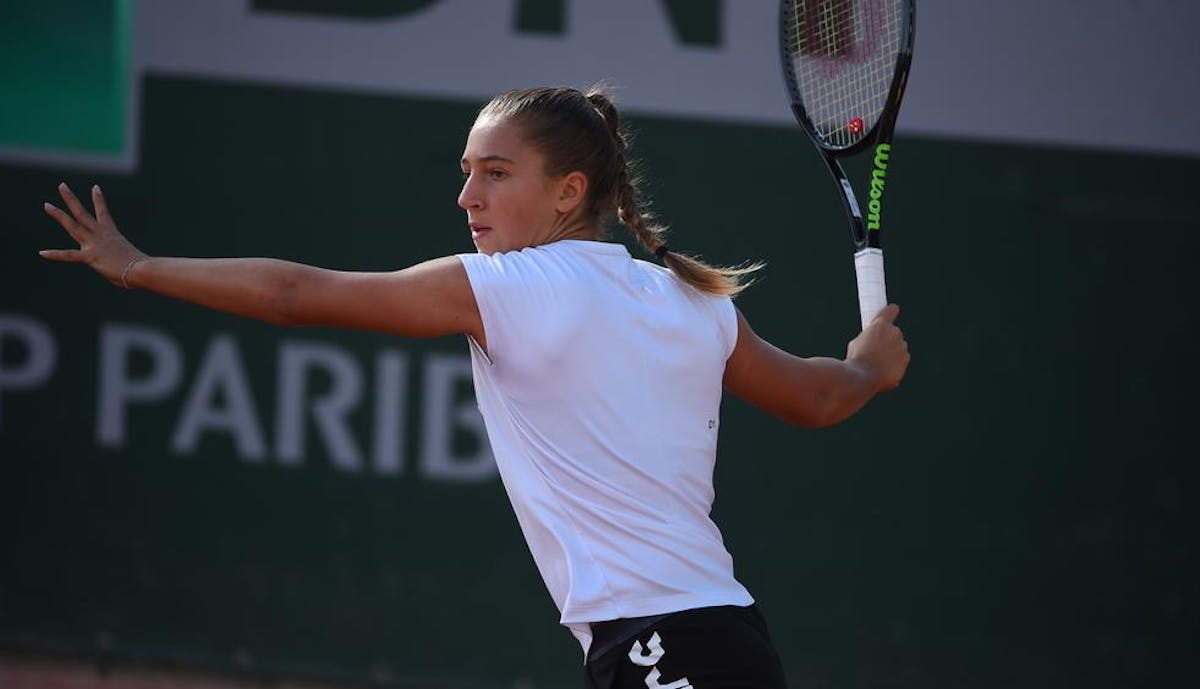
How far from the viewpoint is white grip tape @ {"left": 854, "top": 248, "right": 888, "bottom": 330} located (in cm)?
297

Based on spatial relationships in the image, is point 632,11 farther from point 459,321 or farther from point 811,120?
point 459,321

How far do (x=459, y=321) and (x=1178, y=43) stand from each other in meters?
3.21

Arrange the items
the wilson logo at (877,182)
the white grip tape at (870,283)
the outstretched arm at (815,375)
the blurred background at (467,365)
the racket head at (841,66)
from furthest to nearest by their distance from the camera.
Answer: the blurred background at (467,365)
the racket head at (841,66)
the wilson logo at (877,182)
the white grip tape at (870,283)
the outstretched arm at (815,375)

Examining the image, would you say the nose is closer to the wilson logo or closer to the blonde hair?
the blonde hair

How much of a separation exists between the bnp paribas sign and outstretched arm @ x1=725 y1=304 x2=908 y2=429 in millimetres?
2230

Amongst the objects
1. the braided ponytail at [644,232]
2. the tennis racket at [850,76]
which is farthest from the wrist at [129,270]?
the tennis racket at [850,76]

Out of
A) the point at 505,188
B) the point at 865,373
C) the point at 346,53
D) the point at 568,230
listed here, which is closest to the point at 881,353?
the point at 865,373

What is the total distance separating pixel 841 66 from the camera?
333cm

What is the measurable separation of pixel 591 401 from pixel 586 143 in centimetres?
46

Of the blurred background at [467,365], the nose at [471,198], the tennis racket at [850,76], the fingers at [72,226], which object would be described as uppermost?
the tennis racket at [850,76]

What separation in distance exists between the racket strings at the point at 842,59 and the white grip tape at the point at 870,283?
30cm

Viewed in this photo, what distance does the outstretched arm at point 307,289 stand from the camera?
2.36 meters

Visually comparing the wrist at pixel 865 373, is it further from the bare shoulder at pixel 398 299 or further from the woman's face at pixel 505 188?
the bare shoulder at pixel 398 299

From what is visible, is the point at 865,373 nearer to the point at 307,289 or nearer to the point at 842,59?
Answer: the point at 842,59
